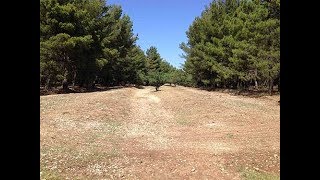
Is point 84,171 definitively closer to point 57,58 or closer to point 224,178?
point 224,178

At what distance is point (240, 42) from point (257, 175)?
29.8m

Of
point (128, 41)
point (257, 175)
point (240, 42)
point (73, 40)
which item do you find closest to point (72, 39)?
point (73, 40)

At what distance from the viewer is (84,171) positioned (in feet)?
33.8

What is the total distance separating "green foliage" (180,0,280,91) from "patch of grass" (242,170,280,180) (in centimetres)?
2103

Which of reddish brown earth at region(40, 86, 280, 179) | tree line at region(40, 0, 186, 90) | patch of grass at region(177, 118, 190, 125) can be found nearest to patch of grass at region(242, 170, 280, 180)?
reddish brown earth at region(40, 86, 280, 179)

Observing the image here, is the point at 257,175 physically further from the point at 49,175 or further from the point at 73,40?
the point at 73,40

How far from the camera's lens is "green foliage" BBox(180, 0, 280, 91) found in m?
31.0

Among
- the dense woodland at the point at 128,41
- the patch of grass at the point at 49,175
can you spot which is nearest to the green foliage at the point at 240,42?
the dense woodland at the point at 128,41

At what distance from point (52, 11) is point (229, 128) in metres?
26.5

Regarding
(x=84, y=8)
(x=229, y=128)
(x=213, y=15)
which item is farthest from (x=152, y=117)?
(x=213, y=15)

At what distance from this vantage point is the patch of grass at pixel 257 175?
9.81m

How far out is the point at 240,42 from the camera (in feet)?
125
